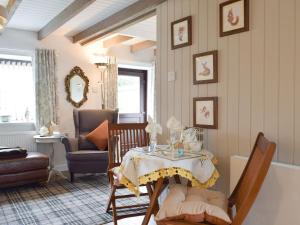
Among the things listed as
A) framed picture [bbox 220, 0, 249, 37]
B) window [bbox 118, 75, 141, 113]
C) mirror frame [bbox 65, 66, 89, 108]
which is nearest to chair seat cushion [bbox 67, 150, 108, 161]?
mirror frame [bbox 65, 66, 89, 108]

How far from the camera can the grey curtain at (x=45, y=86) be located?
4.82 metres

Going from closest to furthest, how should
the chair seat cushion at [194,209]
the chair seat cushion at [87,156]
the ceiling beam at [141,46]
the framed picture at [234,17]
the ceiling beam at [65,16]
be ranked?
the chair seat cushion at [194,209] → the framed picture at [234,17] → the ceiling beam at [65,16] → the chair seat cushion at [87,156] → the ceiling beam at [141,46]

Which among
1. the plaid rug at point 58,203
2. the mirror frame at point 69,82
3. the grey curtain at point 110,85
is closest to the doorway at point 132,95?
the grey curtain at point 110,85

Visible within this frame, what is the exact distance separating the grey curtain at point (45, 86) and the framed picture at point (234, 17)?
3.42 m

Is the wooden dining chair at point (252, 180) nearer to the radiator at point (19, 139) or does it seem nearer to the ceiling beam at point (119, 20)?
the ceiling beam at point (119, 20)

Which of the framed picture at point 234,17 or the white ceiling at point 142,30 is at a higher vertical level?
the white ceiling at point 142,30

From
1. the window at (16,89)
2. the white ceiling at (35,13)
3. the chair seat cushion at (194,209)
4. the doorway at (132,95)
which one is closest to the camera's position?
the chair seat cushion at (194,209)

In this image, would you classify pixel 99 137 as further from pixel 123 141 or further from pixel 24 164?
pixel 123 141

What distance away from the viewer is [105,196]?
3.49 metres

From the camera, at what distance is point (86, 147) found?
4488 mm

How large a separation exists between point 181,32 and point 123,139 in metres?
1.27

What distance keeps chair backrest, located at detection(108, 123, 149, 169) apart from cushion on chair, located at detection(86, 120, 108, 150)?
1.45 m

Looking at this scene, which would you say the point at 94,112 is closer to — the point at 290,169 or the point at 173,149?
the point at 173,149

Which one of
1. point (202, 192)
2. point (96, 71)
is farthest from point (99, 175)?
point (202, 192)
